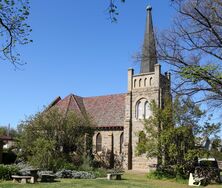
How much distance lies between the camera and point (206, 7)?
15164 millimetres

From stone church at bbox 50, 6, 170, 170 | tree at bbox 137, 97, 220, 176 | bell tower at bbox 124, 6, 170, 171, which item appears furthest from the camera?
stone church at bbox 50, 6, 170, 170

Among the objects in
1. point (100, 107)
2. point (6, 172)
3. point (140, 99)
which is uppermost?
point (140, 99)

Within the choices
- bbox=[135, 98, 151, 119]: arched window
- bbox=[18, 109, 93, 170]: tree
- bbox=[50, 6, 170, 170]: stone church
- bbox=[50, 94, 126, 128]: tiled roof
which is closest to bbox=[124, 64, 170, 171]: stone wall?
bbox=[50, 6, 170, 170]: stone church

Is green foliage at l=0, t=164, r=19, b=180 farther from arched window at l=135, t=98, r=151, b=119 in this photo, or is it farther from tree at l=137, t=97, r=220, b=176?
arched window at l=135, t=98, r=151, b=119

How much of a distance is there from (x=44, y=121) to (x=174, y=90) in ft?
55.0

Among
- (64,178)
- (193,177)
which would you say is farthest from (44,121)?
(193,177)

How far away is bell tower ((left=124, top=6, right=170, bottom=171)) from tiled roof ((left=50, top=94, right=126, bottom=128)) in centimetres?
167

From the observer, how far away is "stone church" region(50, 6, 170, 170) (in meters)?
37.7

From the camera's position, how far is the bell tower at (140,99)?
123 feet

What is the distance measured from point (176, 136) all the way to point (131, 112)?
11871 mm

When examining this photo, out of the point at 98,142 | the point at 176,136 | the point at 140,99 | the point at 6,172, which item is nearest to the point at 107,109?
the point at 98,142

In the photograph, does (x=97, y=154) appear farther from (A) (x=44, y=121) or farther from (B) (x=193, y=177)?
(B) (x=193, y=177)

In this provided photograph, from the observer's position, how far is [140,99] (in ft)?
128

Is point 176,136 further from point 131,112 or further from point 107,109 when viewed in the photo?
point 107,109
